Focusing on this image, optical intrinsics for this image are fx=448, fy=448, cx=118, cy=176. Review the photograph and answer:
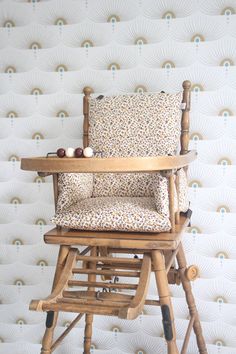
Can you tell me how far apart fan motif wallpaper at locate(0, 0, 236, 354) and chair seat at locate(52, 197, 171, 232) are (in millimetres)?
624

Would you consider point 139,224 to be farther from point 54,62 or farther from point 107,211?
point 54,62

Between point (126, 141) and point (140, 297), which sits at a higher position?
point (126, 141)

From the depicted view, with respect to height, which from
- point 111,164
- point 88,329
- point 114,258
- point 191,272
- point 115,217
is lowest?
point 88,329

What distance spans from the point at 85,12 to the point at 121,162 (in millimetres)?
1102

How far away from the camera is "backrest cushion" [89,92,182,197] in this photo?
5.57 feet

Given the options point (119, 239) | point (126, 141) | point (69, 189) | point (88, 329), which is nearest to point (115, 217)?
point (119, 239)

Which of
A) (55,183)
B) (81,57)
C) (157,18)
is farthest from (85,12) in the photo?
(55,183)

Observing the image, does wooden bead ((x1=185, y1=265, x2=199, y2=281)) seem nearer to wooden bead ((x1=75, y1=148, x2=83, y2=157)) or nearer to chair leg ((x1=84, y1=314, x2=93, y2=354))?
chair leg ((x1=84, y1=314, x2=93, y2=354))

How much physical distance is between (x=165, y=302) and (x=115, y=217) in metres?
0.30

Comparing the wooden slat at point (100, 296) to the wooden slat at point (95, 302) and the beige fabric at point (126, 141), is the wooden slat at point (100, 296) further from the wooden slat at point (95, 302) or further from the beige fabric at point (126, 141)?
the beige fabric at point (126, 141)

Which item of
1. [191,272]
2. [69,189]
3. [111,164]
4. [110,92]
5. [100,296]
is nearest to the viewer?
[111,164]

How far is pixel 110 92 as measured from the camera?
2045 mm

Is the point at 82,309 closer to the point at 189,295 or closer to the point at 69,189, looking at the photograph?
the point at 69,189

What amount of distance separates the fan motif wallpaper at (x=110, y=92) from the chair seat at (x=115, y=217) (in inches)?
24.6
